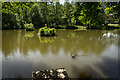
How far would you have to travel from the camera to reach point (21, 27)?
957 inches

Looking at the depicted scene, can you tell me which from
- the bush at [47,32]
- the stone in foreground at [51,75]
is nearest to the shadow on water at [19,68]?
the stone in foreground at [51,75]

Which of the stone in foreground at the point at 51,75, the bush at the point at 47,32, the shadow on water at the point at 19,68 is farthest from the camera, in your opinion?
the bush at the point at 47,32

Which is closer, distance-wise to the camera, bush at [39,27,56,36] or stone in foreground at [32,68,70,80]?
stone in foreground at [32,68,70,80]

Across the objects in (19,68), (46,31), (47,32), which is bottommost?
(19,68)

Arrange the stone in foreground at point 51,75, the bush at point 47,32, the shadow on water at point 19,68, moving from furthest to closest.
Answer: the bush at point 47,32, the shadow on water at point 19,68, the stone in foreground at point 51,75

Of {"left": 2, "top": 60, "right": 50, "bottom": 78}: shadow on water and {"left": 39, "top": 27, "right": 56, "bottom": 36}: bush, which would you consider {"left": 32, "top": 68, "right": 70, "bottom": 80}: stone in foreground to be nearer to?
{"left": 2, "top": 60, "right": 50, "bottom": 78}: shadow on water

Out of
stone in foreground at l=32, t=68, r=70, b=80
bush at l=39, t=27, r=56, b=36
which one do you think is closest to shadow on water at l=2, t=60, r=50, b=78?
stone in foreground at l=32, t=68, r=70, b=80

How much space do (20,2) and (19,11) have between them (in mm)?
4089

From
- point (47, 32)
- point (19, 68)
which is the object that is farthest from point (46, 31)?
point (19, 68)

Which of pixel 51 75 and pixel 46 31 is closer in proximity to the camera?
pixel 51 75

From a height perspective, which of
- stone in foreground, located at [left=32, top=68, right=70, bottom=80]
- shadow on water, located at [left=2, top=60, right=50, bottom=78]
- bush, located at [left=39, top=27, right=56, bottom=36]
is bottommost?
shadow on water, located at [left=2, top=60, right=50, bottom=78]

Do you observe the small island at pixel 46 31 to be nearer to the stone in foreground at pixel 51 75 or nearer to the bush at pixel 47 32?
the bush at pixel 47 32

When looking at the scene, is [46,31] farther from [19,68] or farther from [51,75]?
[51,75]

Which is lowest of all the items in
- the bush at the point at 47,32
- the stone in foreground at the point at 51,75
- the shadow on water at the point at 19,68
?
the shadow on water at the point at 19,68
